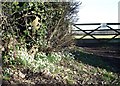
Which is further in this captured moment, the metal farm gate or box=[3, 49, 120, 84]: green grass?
the metal farm gate

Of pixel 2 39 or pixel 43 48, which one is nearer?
pixel 2 39

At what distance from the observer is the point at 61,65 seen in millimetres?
8508

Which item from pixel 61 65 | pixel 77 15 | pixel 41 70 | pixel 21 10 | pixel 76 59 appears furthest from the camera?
pixel 77 15

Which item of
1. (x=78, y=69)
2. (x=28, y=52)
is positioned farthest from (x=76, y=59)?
(x=28, y=52)

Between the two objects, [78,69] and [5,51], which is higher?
[5,51]

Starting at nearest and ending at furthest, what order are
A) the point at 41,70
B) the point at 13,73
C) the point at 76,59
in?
the point at 13,73 → the point at 41,70 → the point at 76,59

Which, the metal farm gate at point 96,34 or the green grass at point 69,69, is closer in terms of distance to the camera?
the green grass at point 69,69

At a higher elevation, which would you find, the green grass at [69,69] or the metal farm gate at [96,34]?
the green grass at [69,69]

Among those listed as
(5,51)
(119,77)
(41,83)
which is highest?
(5,51)

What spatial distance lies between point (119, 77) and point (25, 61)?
9.31 ft

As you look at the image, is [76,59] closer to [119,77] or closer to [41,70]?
[119,77]

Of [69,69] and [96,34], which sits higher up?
[69,69]

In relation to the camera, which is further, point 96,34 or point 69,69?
point 96,34

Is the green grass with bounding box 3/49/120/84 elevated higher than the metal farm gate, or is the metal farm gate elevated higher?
the green grass with bounding box 3/49/120/84
